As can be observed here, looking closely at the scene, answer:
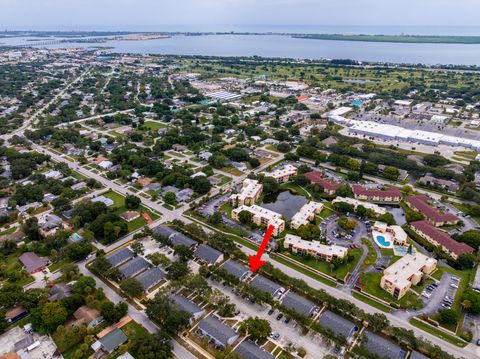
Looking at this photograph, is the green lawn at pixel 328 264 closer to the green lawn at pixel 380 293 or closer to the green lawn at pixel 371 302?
the green lawn at pixel 380 293

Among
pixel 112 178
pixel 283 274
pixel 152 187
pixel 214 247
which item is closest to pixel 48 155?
pixel 112 178

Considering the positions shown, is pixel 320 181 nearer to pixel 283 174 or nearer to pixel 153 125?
pixel 283 174

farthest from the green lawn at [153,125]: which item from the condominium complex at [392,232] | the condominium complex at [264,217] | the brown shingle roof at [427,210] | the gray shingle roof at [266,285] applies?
the brown shingle roof at [427,210]

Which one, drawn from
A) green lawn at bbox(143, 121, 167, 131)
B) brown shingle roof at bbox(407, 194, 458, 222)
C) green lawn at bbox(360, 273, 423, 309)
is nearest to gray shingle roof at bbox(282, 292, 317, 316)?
green lawn at bbox(360, 273, 423, 309)

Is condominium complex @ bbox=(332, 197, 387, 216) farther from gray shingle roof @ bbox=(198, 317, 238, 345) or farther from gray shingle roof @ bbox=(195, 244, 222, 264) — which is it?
gray shingle roof @ bbox=(198, 317, 238, 345)

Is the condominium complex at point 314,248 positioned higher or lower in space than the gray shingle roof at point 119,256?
higher

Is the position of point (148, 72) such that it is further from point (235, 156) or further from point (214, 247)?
point (214, 247)
